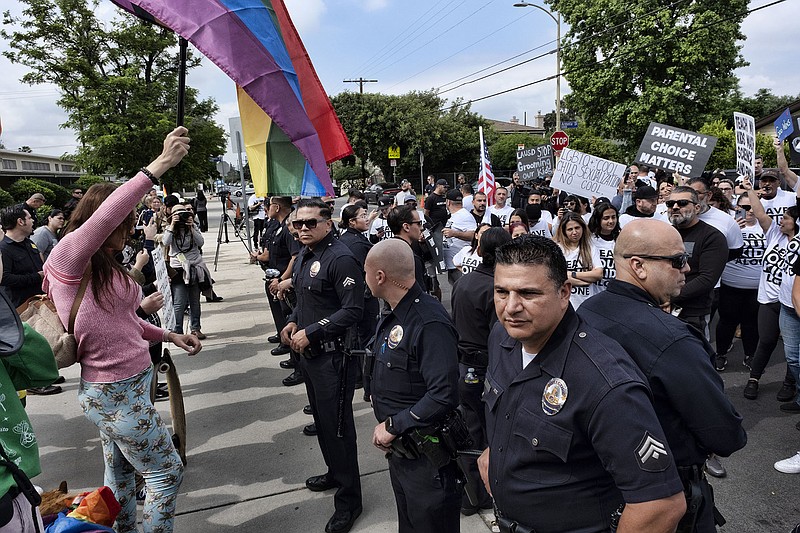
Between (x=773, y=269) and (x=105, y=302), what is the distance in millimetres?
5510

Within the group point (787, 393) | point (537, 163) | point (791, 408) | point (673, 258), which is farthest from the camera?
point (537, 163)

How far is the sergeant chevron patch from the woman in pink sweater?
87.0 inches

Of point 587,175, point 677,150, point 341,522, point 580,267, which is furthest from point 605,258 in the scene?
point 677,150

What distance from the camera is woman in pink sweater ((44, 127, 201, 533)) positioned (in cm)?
A: 251

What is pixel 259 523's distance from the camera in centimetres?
377

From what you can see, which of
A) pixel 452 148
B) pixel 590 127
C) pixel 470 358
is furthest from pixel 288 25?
pixel 452 148

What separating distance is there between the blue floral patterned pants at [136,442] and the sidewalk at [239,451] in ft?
3.04

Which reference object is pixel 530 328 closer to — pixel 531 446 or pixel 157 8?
pixel 531 446

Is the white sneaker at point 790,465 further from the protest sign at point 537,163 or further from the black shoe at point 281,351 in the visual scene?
the protest sign at point 537,163

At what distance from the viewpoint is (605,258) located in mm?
5434

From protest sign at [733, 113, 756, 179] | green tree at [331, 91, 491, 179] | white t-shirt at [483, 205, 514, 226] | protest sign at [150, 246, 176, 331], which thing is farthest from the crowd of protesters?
green tree at [331, 91, 491, 179]

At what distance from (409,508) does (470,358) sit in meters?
1.32

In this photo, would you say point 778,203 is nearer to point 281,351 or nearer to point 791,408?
point 791,408

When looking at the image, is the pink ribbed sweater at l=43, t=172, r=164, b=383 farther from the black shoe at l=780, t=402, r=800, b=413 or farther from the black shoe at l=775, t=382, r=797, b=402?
the black shoe at l=775, t=382, r=797, b=402
